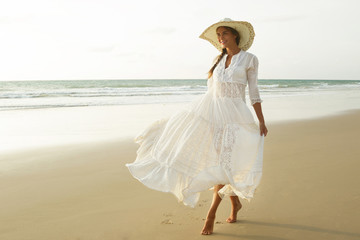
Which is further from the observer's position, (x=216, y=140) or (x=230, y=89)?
(x=230, y=89)

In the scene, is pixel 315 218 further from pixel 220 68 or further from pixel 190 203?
pixel 220 68

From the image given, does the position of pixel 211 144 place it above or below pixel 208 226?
above

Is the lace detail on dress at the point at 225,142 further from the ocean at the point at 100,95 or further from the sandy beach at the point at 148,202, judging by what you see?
the ocean at the point at 100,95

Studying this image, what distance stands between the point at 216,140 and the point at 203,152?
162mm

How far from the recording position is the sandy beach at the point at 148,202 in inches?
120

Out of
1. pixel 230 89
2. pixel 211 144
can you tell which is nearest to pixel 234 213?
pixel 211 144

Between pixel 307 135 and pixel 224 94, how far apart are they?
5.16 meters

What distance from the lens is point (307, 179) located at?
14.3 ft

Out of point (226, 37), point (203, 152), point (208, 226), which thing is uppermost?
point (226, 37)

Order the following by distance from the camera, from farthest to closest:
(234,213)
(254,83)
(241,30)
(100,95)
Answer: (100,95) → (234,213) → (241,30) → (254,83)

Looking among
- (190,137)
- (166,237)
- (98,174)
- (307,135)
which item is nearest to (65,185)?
(98,174)

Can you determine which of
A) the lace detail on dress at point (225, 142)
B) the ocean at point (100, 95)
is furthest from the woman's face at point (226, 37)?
the ocean at point (100, 95)

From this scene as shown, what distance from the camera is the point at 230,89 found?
3037 mm

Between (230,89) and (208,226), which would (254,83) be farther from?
(208,226)
